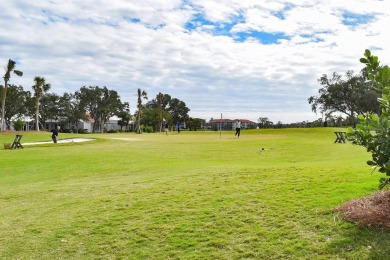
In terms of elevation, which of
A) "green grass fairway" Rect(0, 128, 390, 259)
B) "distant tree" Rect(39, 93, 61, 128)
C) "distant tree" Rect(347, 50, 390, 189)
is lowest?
"green grass fairway" Rect(0, 128, 390, 259)

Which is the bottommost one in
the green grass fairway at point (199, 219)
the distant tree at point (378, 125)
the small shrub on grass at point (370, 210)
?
the green grass fairway at point (199, 219)

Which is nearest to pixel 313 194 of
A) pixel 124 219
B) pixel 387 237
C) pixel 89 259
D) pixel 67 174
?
pixel 387 237

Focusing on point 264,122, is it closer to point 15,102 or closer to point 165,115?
point 165,115

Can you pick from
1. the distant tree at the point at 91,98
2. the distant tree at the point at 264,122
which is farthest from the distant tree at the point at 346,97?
the distant tree at the point at 91,98

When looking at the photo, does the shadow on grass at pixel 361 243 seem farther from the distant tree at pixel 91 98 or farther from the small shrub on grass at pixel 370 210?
the distant tree at pixel 91 98

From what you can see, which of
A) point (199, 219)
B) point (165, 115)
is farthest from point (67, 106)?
point (199, 219)

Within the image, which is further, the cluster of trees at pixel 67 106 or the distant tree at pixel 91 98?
the distant tree at pixel 91 98

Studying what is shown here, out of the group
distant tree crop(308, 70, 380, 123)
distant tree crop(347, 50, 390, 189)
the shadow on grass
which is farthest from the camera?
distant tree crop(308, 70, 380, 123)

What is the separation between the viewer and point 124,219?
23.7 feet

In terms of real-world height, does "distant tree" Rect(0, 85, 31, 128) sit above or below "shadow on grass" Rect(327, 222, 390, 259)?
above

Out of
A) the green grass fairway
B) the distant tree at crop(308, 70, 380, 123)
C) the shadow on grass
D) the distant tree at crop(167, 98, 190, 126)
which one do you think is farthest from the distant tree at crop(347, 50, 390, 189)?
the distant tree at crop(167, 98, 190, 126)

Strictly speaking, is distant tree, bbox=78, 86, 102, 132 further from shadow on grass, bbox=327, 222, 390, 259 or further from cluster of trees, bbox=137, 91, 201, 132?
shadow on grass, bbox=327, 222, 390, 259

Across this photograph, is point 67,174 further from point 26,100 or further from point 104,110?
point 104,110

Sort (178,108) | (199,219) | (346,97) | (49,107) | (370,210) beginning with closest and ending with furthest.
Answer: (370,210) < (199,219) < (346,97) < (49,107) < (178,108)
